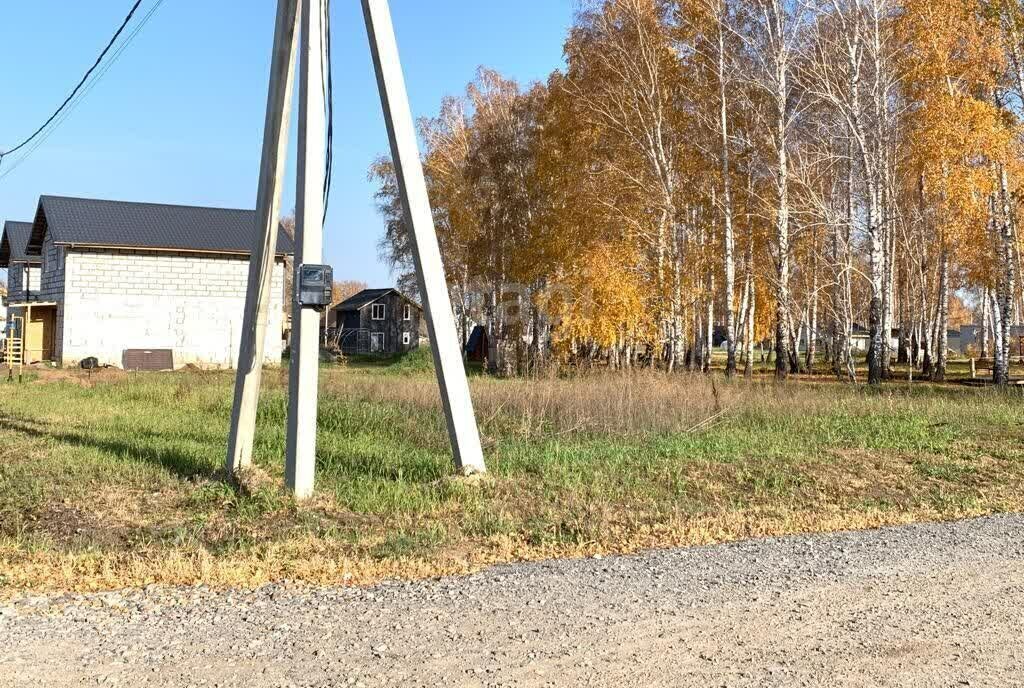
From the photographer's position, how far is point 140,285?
31203 mm

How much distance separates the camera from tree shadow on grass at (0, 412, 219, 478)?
30.2 feet

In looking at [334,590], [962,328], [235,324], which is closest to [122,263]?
[235,324]

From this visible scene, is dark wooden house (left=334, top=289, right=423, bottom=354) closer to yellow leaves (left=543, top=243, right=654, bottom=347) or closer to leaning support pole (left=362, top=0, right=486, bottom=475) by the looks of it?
yellow leaves (left=543, top=243, right=654, bottom=347)

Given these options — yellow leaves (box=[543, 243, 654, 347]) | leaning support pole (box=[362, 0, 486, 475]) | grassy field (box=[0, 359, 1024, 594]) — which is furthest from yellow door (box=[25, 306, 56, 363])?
leaning support pole (box=[362, 0, 486, 475])

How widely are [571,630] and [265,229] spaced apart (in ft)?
17.8

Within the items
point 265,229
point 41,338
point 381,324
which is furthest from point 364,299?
point 265,229

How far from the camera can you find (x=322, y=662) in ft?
13.1

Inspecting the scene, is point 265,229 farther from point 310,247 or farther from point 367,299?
point 367,299

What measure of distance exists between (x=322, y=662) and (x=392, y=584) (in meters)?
1.34

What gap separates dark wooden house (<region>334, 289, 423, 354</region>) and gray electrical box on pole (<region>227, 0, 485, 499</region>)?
166 ft

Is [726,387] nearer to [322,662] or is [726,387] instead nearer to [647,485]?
[647,485]

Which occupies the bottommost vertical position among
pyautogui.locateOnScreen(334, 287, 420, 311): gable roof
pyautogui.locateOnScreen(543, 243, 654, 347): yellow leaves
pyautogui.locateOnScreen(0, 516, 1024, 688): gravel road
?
pyautogui.locateOnScreen(0, 516, 1024, 688): gravel road

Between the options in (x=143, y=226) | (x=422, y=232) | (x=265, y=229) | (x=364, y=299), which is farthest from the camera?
(x=364, y=299)

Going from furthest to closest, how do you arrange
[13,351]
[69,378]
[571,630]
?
[13,351] → [69,378] → [571,630]
